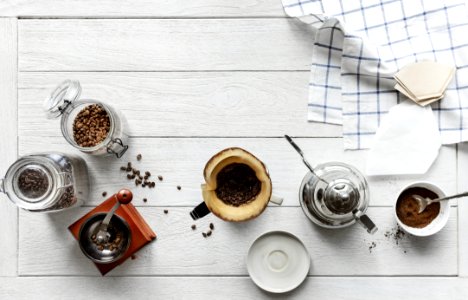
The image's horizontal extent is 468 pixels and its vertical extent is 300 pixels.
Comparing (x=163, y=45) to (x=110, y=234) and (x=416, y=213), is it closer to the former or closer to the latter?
(x=110, y=234)

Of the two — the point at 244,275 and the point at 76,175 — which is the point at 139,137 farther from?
the point at 244,275

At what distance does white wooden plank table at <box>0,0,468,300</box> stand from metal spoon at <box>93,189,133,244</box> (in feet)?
0.30

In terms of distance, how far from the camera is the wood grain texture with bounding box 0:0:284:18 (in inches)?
49.0

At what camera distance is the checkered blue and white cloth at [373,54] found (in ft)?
3.98

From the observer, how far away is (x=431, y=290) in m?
1.24

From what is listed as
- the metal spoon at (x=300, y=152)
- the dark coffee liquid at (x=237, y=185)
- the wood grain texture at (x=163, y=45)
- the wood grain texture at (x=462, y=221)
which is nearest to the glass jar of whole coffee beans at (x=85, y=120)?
the wood grain texture at (x=163, y=45)

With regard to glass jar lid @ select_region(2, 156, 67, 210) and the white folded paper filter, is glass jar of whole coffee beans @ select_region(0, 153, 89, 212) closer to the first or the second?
glass jar lid @ select_region(2, 156, 67, 210)

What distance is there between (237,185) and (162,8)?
1.41ft

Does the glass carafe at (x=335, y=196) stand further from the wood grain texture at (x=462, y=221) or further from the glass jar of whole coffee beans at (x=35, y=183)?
the glass jar of whole coffee beans at (x=35, y=183)

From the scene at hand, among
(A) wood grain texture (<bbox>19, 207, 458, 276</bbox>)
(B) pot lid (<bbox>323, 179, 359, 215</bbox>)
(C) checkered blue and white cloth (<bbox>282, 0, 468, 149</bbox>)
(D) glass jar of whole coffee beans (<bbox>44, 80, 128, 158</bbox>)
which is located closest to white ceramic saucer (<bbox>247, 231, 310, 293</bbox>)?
(A) wood grain texture (<bbox>19, 207, 458, 276</bbox>)

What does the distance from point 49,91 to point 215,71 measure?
375 millimetres

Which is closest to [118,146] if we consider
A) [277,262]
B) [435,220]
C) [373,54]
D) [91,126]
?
[91,126]

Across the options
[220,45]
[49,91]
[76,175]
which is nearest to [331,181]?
[220,45]

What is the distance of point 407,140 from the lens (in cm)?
122
